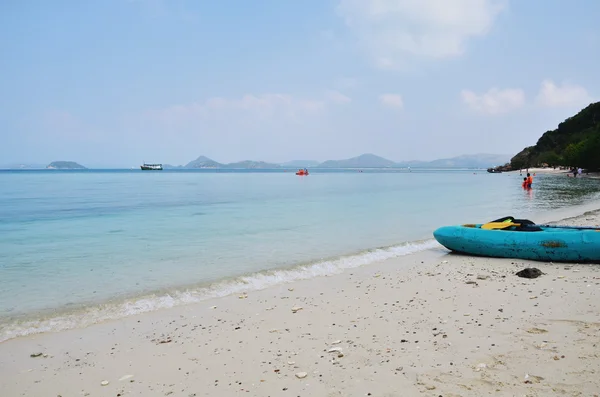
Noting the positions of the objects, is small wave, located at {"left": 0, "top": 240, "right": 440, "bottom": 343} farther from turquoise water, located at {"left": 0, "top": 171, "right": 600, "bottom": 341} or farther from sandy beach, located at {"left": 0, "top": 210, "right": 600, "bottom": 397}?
sandy beach, located at {"left": 0, "top": 210, "right": 600, "bottom": 397}

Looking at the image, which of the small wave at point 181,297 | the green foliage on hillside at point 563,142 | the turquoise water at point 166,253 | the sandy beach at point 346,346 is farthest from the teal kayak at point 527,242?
the green foliage on hillside at point 563,142

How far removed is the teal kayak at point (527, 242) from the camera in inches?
399

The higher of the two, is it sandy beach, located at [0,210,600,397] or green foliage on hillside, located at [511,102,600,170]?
green foliage on hillside, located at [511,102,600,170]

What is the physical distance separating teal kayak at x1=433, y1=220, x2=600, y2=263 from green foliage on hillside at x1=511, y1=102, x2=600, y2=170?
78110 mm

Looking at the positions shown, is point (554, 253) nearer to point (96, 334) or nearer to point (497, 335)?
point (497, 335)

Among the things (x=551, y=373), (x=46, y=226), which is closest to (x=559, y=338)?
(x=551, y=373)

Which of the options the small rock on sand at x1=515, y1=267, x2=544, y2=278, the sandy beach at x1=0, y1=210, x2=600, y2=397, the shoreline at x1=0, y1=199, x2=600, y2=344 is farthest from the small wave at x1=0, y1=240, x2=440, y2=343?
the small rock on sand at x1=515, y1=267, x2=544, y2=278

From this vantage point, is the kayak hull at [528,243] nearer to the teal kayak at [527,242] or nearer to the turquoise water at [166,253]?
the teal kayak at [527,242]

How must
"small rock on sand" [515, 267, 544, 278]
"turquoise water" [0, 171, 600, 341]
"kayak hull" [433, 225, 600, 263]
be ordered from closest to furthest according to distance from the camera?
"turquoise water" [0, 171, 600, 341] → "small rock on sand" [515, 267, 544, 278] → "kayak hull" [433, 225, 600, 263]

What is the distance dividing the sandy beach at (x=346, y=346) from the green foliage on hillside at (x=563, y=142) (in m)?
83.3

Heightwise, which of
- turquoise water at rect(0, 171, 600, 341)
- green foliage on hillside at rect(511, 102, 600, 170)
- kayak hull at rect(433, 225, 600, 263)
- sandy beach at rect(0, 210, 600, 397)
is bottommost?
turquoise water at rect(0, 171, 600, 341)

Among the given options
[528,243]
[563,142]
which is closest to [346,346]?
[528,243]

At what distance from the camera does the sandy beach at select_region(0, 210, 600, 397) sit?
4441 millimetres

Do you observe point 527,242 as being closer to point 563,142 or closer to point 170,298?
point 170,298
